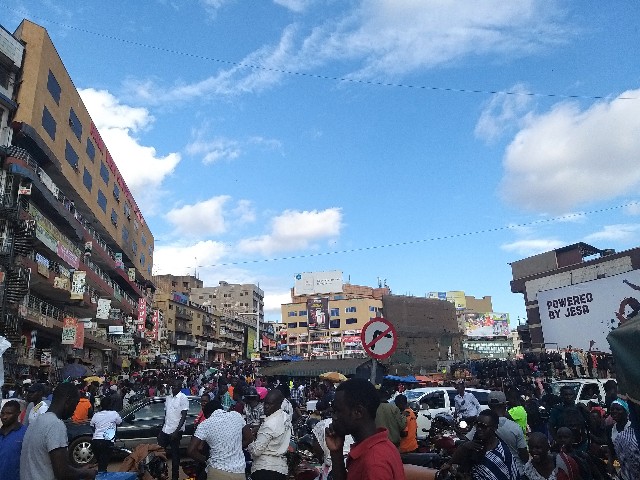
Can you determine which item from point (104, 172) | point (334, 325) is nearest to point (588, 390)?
point (104, 172)

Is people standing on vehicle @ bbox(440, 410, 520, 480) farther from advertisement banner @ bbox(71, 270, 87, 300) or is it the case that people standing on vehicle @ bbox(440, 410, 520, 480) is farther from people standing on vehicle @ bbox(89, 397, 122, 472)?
advertisement banner @ bbox(71, 270, 87, 300)

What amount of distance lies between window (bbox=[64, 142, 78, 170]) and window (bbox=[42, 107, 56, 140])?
224 cm

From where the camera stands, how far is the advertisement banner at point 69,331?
27.6m

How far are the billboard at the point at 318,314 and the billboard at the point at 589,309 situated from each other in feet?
215

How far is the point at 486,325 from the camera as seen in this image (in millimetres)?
98875

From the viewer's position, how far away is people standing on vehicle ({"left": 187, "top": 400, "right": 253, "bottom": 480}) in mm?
4840

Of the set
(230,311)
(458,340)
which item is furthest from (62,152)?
(230,311)

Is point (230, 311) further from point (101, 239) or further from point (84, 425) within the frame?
point (84, 425)

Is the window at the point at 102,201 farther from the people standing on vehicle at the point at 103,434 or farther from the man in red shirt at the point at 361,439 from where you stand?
the man in red shirt at the point at 361,439

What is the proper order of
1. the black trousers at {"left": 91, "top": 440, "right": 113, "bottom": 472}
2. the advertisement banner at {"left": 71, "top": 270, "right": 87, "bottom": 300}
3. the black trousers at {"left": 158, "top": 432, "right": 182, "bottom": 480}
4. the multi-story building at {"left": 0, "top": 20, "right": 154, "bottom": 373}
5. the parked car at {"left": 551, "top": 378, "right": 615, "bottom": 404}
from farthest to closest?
the advertisement banner at {"left": 71, "top": 270, "right": 87, "bottom": 300}, the multi-story building at {"left": 0, "top": 20, "right": 154, "bottom": 373}, the parked car at {"left": 551, "top": 378, "right": 615, "bottom": 404}, the black trousers at {"left": 91, "top": 440, "right": 113, "bottom": 472}, the black trousers at {"left": 158, "top": 432, "right": 182, "bottom": 480}

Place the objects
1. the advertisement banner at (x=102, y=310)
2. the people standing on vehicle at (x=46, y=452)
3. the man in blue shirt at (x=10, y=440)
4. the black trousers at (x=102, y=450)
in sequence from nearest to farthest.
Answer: the people standing on vehicle at (x=46, y=452)
the man in blue shirt at (x=10, y=440)
the black trousers at (x=102, y=450)
the advertisement banner at (x=102, y=310)

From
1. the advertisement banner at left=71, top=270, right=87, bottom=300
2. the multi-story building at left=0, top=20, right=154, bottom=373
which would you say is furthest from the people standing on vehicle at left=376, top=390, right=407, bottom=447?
the advertisement banner at left=71, top=270, right=87, bottom=300

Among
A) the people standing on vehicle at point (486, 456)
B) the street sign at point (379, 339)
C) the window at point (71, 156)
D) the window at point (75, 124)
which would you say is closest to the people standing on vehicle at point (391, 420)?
the street sign at point (379, 339)

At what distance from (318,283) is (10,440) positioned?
327 feet
